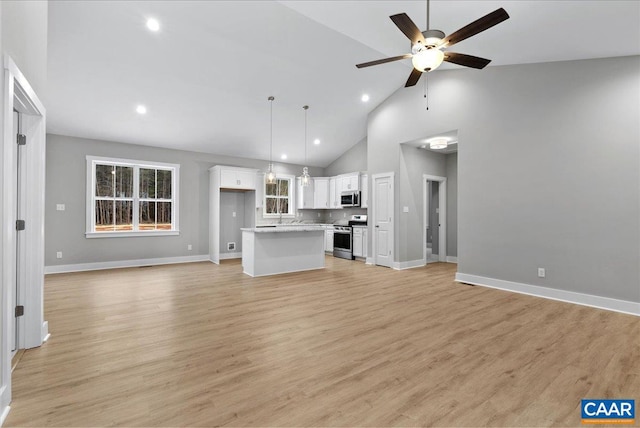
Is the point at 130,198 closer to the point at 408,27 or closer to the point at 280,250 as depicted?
the point at 280,250

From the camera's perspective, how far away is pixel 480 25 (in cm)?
222

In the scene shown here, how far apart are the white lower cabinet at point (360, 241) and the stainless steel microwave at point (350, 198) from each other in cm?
75

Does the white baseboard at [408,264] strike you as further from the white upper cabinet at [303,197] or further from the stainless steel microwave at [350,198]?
the white upper cabinet at [303,197]

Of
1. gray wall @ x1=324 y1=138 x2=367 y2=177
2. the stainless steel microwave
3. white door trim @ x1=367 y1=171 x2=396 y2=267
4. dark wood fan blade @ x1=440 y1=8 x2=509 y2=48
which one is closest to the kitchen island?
white door trim @ x1=367 y1=171 x2=396 y2=267

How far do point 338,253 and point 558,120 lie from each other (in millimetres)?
5506

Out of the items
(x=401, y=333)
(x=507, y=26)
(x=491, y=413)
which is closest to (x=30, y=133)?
(x=401, y=333)

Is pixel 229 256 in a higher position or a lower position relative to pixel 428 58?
lower

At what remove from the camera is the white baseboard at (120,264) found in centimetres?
587

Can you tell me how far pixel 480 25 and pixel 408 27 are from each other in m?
0.53

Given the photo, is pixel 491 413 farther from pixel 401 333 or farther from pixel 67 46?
pixel 67 46

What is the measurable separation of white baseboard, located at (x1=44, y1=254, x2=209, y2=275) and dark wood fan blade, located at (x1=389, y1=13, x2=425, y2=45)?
265 inches

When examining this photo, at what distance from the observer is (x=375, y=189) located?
22.7ft

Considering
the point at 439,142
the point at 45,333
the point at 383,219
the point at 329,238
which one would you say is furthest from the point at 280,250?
the point at 439,142

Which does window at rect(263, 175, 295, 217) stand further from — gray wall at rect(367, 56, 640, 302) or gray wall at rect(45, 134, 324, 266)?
gray wall at rect(367, 56, 640, 302)
